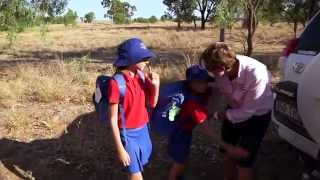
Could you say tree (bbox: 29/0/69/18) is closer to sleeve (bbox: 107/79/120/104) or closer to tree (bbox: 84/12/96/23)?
sleeve (bbox: 107/79/120/104)

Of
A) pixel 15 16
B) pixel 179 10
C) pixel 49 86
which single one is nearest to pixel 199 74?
pixel 49 86

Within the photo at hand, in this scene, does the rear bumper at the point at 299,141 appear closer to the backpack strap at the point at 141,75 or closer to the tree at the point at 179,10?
the backpack strap at the point at 141,75

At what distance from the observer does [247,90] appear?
4.24m

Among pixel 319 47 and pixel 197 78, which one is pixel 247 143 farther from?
pixel 319 47

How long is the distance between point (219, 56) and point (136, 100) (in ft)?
2.38

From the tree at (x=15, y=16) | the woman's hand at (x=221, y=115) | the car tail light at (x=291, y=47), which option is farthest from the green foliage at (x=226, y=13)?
the woman's hand at (x=221, y=115)

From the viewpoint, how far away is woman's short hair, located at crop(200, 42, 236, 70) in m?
4.02

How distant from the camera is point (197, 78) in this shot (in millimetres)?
4320

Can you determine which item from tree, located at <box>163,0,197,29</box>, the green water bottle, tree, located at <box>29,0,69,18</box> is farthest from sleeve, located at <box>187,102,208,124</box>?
tree, located at <box>163,0,197,29</box>

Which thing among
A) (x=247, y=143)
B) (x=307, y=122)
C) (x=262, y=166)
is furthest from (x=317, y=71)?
(x=262, y=166)

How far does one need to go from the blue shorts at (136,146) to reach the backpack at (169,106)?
0.53 ft

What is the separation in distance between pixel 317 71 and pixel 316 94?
136 millimetres

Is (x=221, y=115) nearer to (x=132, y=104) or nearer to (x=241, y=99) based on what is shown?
(x=241, y=99)

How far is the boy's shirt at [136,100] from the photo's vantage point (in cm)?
Answer: 416
